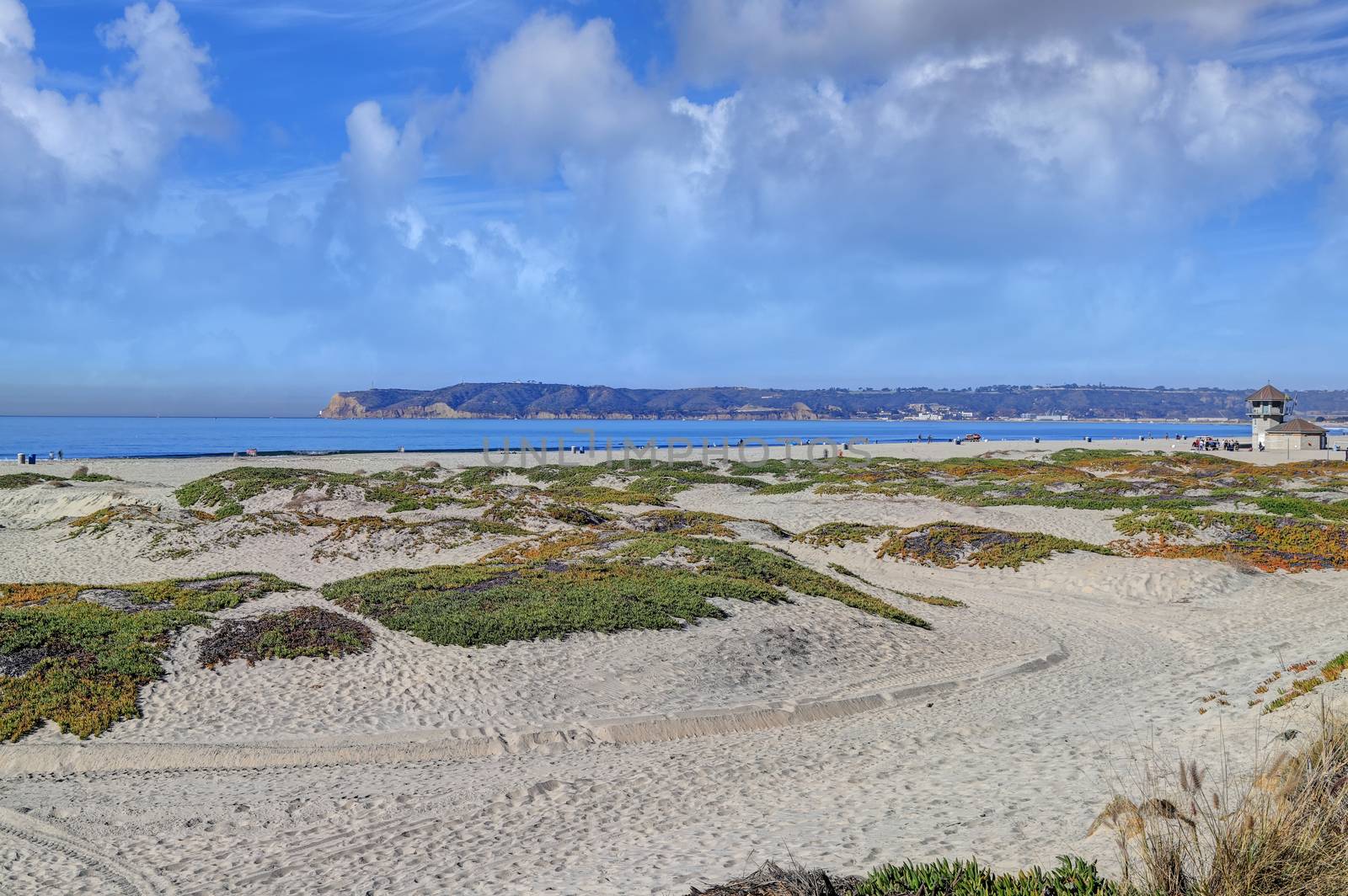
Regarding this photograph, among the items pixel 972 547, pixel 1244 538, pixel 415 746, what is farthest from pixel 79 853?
pixel 1244 538

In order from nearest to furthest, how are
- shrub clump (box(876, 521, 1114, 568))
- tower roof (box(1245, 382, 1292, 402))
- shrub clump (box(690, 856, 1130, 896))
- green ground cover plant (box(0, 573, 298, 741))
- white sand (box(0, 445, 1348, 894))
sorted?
shrub clump (box(690, 856, 1130, 896))
white sand (box(0, 445, 1348, 894))
green ground cover plant (box(0, 573, 298, 741))
shrub clump (box(876, 521, 1114, 568))
tower roof (box(1245, 382, 1292, 402))

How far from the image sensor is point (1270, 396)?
71.1 metres

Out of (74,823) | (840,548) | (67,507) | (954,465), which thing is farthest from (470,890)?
(954,465)

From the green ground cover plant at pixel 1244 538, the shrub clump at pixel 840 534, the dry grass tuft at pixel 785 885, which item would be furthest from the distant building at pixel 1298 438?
the dry grass tuft at pixel 785 885

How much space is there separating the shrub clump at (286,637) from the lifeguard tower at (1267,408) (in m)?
74.2

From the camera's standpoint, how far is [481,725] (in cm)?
1115

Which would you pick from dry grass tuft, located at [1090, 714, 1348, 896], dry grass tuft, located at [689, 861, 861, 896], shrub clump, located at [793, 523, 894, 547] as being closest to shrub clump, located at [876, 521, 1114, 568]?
shrub clump, located at [793, 523, 894, 547]

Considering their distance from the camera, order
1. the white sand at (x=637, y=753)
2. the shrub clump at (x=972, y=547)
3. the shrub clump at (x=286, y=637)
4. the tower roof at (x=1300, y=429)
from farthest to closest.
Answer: the tower roof at (x=1300, y=429)
the shrub clump at (x=972, y=547)
the shrub clump at (x=286, y=637)
the white sand at (x=637, y=753)

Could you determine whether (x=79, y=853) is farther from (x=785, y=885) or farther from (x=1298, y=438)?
(x=1298, y=438)

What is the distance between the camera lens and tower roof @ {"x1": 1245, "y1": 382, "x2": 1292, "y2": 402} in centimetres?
7088

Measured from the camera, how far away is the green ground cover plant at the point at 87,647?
10.7 m

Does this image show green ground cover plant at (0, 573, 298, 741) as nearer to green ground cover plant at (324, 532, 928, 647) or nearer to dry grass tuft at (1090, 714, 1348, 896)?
green ground cover plant at (324, 532, 928, 647)

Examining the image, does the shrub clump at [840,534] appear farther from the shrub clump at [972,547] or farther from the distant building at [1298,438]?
the distant building at [1298,438]

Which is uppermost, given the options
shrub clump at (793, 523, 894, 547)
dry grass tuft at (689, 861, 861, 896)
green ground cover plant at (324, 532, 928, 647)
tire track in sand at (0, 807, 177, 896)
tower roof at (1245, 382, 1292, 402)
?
tower roof at (1245, 382, 1292, 402)
